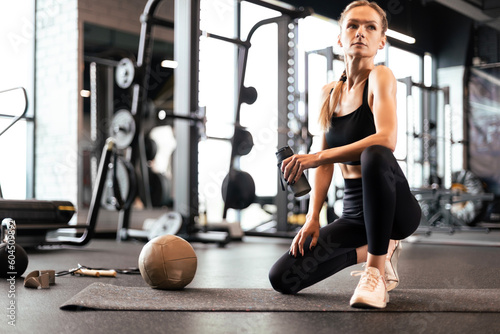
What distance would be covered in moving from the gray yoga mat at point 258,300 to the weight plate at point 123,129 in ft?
9.32

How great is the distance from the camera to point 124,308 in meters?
1.79

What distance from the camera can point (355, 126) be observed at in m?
1.97

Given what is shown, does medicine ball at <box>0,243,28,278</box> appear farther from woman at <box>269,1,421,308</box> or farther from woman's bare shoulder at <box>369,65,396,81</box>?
woman's bare shoulder at <box>369,65,396,81</box>

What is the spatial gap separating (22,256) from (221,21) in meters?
5.27

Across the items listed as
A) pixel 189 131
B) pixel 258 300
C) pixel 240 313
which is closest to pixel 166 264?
pixel 258 300

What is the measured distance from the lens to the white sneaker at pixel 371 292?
1775mm

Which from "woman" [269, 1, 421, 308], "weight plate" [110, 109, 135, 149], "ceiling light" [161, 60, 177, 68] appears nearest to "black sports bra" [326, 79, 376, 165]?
"woman" [269, 1, 421, 308]

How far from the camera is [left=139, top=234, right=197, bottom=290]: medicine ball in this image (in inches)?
85.7

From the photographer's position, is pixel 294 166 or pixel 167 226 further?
pixel 167 226

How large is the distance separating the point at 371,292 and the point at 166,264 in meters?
0.82

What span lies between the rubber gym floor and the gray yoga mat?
6 cm

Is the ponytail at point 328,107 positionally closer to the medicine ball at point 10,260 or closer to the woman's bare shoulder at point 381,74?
the woman's bare shoulder at point 381,74

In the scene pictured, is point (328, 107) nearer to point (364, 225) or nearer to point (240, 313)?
point (364, 225)

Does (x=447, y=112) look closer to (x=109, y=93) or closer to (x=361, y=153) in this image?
(x=109, y=93)
